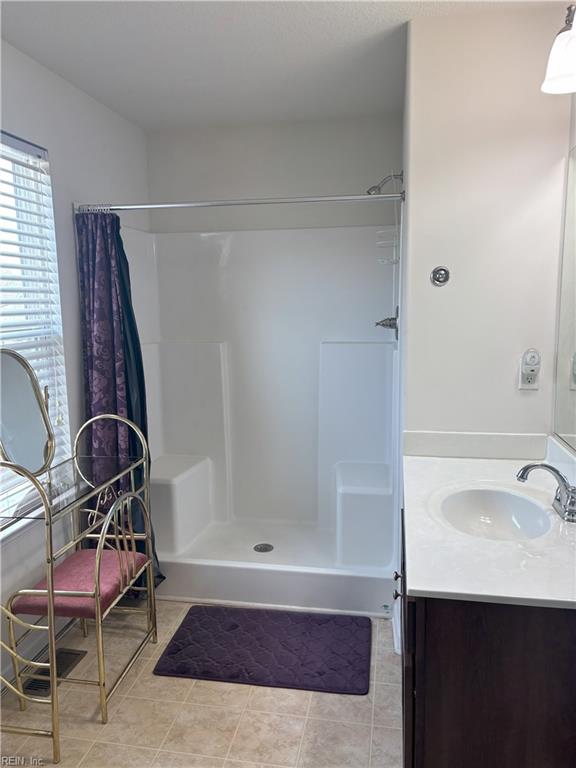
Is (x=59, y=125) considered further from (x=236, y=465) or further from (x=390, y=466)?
(x=390, y=466)

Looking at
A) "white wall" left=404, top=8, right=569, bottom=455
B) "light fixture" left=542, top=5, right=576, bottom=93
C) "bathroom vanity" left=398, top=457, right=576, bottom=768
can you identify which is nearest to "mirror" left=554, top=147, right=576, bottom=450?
"white wall" left=404, top=8, right=569, bottom=455

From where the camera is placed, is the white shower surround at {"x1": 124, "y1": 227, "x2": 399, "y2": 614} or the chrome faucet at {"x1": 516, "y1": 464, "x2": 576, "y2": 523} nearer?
the chrome faucet at {"x1": 516, "y1": 464, "x2": 576, "y2": 523}

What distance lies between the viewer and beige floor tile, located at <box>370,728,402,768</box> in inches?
71.3

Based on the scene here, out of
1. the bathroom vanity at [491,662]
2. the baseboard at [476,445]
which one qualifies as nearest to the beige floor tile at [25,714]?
the bathroom vanity at [491,662]

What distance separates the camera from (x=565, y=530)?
4.80 feet

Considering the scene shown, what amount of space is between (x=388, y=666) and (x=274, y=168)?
261 cm

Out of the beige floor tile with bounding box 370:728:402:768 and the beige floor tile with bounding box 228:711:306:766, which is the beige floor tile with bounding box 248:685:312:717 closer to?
the beige floor tile with bounding box 228:711:306:766

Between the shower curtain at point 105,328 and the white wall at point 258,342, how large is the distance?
0.72 m

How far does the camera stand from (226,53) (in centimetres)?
225

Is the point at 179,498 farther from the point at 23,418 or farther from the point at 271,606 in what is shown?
the point at 23,418

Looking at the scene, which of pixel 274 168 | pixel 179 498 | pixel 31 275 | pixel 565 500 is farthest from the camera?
pixel 274 168

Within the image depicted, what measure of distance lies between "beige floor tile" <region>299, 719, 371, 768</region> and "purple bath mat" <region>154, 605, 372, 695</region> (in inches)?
7.1

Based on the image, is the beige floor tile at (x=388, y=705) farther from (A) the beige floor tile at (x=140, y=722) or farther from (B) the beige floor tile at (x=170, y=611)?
(B) the beige floor tile at (x=170, y=611)

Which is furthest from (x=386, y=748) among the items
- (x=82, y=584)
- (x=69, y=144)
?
(x=69, y=144)
